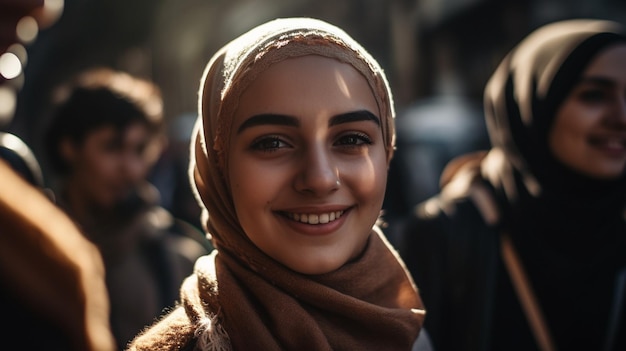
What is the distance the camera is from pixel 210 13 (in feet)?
89.5

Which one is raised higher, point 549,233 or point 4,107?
point 4,107

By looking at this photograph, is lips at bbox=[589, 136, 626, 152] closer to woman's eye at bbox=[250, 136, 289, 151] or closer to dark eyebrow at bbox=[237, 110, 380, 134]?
dark eyebrow at bbox=[237, 110, 380, 134]

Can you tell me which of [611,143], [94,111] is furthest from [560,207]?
[94,111]

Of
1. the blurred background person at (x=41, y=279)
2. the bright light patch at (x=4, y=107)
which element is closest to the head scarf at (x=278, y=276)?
the blurred background person at (x=41, y=279)

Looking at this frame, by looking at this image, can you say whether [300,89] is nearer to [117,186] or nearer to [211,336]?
[211,336]

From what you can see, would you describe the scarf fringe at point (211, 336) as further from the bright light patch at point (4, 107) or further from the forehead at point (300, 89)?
the bright light patch at point (4, 107)

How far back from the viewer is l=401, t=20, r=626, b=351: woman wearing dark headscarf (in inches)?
104

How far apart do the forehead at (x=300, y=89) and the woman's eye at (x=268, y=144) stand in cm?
7

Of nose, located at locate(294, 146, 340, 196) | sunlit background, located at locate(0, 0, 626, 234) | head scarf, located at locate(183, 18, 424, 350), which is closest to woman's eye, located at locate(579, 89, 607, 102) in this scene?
head scarf, located at locate(183, 18, 424, 350)

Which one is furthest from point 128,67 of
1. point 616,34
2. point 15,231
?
point 15,231

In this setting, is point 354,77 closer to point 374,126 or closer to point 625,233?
point 374,126

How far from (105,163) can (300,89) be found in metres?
2.19

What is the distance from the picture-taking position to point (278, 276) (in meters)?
1.62

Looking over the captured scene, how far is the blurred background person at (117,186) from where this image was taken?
A: 3.36 m
